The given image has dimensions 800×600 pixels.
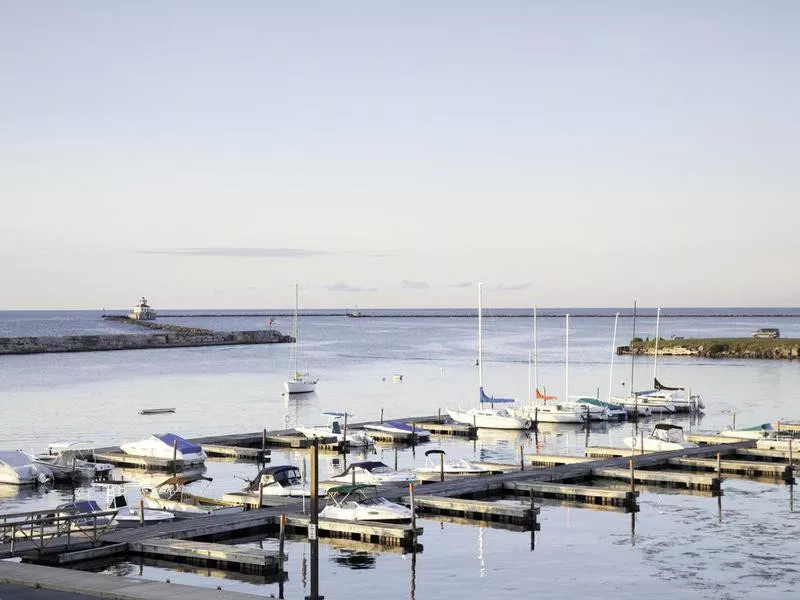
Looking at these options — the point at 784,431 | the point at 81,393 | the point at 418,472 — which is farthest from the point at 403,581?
the point at 81,393

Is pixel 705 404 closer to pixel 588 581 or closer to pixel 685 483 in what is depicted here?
pixel 685 483

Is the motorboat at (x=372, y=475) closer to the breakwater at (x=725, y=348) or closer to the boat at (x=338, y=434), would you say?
the boat at (x=338, y=434)

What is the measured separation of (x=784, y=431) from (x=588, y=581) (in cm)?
3425

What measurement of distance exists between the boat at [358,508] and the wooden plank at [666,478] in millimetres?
14198

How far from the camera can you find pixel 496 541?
3841 centimetres

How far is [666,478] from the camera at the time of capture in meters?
49.6

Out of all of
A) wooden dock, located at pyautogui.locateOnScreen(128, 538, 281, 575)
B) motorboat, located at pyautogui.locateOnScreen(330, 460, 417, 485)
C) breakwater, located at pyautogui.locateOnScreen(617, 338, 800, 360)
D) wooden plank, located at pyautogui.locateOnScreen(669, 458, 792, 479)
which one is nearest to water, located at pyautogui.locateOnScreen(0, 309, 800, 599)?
wooden dock, located at pyautogui.locateOnScreen(128, 538, 281, 575)

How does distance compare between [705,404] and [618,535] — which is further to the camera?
[705,404]

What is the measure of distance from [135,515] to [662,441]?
31830 millimetres

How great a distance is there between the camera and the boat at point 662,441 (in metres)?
60.5

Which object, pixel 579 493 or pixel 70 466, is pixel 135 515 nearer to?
pixel 70 466

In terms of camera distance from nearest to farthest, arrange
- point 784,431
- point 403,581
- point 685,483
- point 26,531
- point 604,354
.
Result: 1. point 403,581
2. point 26,531
3. point 685,483
4. point 784,431
5. point 604,354

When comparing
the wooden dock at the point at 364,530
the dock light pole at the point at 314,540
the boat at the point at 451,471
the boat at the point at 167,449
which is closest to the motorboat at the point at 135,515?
the wooden dock at the point at 364,530

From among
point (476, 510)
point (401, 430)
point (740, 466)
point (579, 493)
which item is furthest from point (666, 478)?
point (401, 430)
